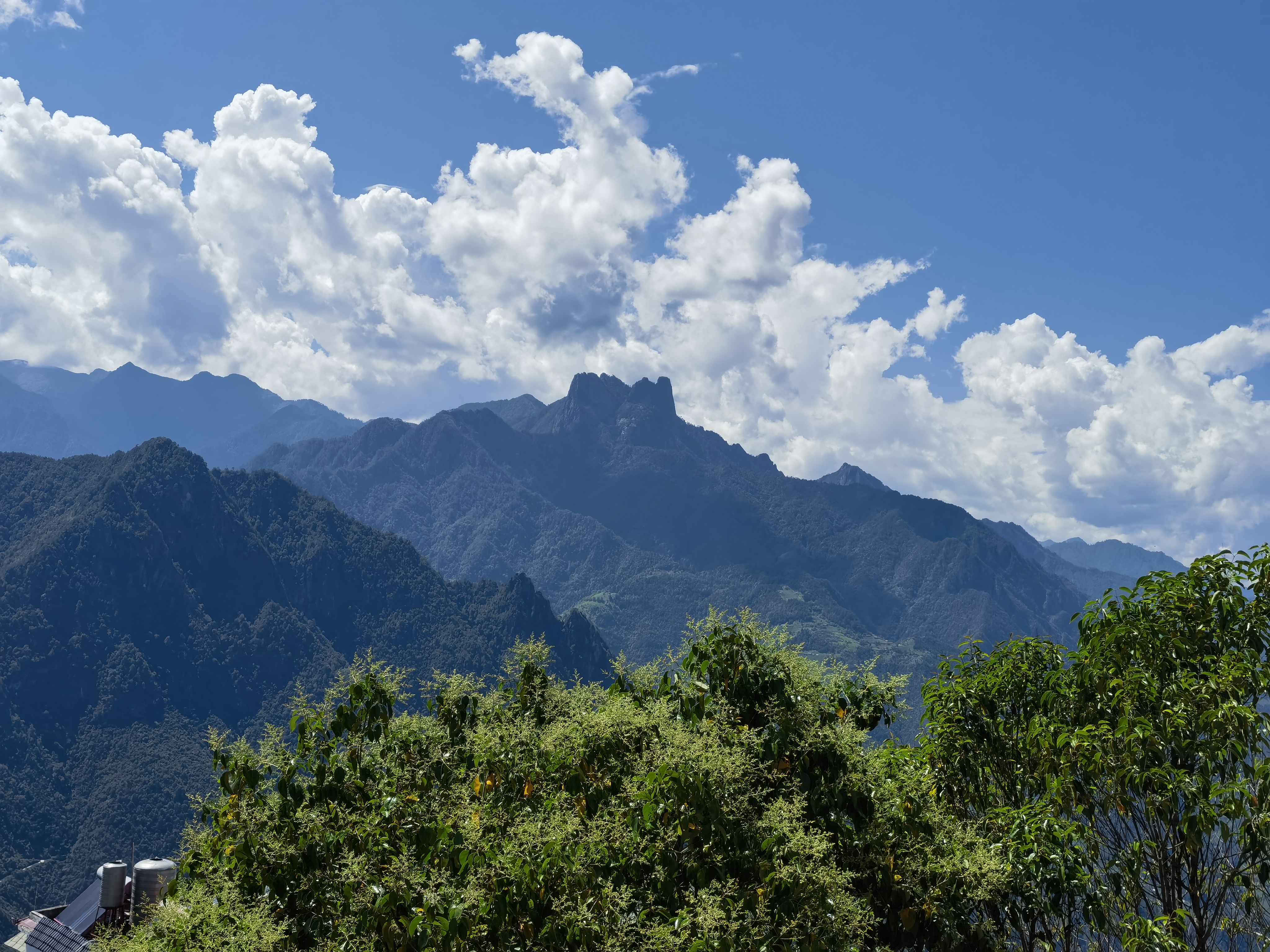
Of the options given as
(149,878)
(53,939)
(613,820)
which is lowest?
(53,939)

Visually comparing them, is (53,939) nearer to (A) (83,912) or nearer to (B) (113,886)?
(B) (113,886)

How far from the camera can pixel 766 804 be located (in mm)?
7527

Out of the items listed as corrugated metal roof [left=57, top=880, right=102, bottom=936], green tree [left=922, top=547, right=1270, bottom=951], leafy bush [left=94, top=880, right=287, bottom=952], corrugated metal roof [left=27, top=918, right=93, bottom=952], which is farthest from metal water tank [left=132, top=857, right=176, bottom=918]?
green tree [left=922, top=547, right=1270, bottom=951]

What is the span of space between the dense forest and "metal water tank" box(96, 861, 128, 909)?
14139 millimetres

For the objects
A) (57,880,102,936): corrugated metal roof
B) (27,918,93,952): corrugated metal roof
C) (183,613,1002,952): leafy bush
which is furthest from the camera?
(57,880,102,936): corrugated metal roof

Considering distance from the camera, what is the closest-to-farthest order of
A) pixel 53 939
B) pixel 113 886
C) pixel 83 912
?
pixel 53 939, pixel 113 886, pixel 83 912

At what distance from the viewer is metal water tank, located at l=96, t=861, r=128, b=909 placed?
63.8 feet

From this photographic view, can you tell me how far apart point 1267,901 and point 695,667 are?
9173 mm

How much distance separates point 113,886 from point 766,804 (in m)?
18.9

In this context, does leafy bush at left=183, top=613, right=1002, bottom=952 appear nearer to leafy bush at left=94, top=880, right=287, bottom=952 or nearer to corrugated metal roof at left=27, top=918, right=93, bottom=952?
leafy bush at left=94, top=880, right=287, bottom=952

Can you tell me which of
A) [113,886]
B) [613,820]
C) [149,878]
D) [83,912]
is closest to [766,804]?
[613,820]

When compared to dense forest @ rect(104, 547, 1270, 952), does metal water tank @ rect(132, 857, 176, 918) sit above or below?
below

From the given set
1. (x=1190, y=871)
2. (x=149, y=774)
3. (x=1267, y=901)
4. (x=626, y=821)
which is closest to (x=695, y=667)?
(x=626, y=821)

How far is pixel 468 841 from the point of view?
6.88 m
